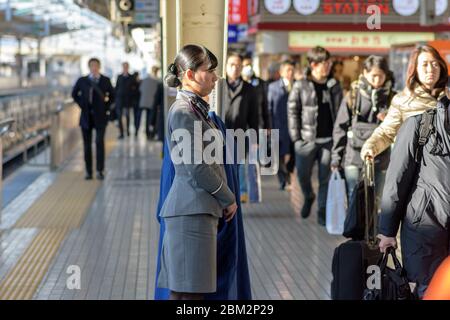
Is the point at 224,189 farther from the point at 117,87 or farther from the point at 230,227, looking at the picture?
the point at 117,87

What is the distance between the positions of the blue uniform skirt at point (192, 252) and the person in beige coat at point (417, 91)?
5.66 feet

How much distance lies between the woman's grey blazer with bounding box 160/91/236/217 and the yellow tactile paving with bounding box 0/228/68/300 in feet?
9.38

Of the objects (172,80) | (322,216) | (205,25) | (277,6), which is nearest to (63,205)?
(322,216)

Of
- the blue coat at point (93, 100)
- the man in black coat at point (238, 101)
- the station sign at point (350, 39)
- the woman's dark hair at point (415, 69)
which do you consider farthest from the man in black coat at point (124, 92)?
the woman's dark hair at point (415, 69)

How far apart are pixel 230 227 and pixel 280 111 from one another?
951cm

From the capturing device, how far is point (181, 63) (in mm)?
5102

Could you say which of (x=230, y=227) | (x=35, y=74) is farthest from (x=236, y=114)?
(x=35, y=74)

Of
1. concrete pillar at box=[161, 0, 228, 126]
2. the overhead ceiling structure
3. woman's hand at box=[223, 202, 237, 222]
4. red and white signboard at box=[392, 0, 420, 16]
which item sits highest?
red and white signboard at box=[392, 0, 420, 16]

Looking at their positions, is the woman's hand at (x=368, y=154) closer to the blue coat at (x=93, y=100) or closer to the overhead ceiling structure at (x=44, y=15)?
the blue coat at (x=93, y=100)

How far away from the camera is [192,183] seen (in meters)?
4.97

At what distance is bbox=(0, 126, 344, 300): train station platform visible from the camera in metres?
7.87

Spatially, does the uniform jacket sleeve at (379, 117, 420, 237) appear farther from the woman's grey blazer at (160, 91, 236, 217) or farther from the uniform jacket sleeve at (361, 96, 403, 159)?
the uniform jacket sleeve at (361, 96, 403, 159)

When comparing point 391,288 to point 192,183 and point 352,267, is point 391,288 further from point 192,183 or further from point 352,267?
point 192,183

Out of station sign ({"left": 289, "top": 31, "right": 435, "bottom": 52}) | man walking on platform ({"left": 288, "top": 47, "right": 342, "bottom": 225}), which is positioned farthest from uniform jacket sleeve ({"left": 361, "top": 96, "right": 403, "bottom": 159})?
station sign ({"left": 289, "top": 31, "right": 435, "bottom": 52})
